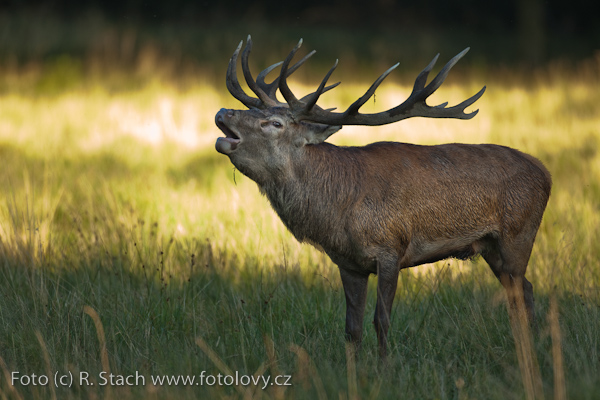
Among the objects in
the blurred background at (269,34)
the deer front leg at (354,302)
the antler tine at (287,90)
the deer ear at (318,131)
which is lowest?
the deer front leg at (354,302)

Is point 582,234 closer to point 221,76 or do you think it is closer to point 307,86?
point 307,86

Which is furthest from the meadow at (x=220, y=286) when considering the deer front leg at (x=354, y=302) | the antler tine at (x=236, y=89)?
the antler tine at (x=236, y=89)

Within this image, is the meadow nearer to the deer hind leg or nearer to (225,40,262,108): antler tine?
the deer hind leg

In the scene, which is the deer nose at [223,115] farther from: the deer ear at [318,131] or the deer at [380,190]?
the deer ear at [318,131]

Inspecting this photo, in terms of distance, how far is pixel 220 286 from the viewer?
531 centimetres

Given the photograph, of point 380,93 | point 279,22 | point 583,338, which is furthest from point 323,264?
point 279,22

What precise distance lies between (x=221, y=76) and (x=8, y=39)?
5858 mm

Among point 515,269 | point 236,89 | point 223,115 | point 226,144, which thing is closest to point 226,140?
point 226,144

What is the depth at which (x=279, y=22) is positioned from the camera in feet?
79.6

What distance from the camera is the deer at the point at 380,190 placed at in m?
4.31

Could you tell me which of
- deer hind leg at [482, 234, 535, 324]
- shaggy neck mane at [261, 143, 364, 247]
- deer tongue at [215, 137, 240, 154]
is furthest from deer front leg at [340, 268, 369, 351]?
deer tongue at [215, 137, 240, 154]

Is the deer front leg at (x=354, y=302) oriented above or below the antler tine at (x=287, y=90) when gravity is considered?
below

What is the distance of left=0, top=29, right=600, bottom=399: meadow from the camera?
371 cm

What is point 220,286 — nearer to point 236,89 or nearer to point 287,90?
point 236,89
